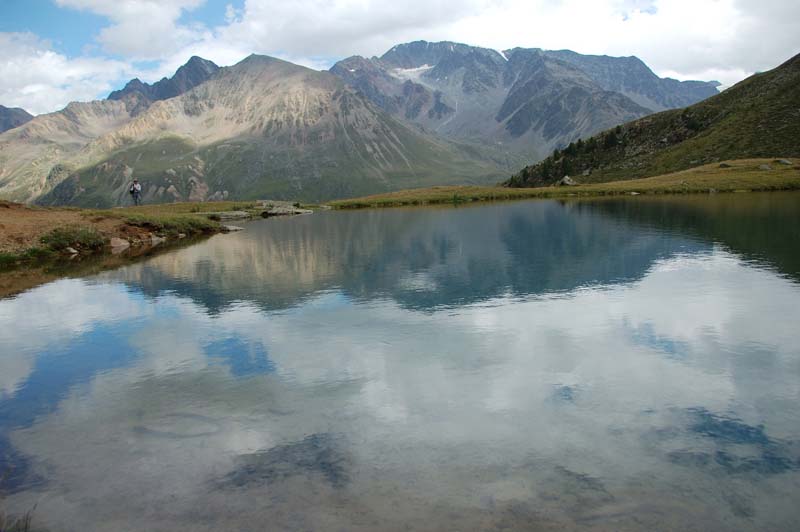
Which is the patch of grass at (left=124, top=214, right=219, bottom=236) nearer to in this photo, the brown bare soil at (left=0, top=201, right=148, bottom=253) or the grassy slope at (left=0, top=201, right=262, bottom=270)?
the grassy slope at (left=0, top=201, right=262, bottom=270)

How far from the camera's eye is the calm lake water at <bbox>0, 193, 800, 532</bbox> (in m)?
11.1

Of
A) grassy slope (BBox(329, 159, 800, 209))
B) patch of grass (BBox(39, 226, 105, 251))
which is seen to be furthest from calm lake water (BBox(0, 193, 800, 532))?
grassy slope (BBox(329, 159, 800, 209))

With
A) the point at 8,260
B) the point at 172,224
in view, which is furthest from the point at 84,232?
the point at 172,224

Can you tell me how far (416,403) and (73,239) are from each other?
55595mm

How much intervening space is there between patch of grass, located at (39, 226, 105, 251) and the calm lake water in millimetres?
25023

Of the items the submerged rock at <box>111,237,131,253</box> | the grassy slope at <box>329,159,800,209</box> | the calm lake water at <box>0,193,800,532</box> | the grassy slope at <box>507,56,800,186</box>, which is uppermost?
the grassy slope at <box>507,56,800,186</box>

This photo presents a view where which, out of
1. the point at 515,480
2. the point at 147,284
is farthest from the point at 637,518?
the point at 147,284

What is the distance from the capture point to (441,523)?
10.3 m

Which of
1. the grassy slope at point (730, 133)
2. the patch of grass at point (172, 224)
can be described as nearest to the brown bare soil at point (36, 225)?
the patch of grass at point (172, 224)

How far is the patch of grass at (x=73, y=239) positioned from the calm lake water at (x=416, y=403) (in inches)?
985

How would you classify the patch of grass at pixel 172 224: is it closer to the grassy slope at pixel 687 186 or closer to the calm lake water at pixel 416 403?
the calm lake water at pixel 416 403

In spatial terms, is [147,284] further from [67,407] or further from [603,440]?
[603,440]

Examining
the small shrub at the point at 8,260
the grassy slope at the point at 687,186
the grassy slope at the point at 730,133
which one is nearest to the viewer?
the small shrub at the point at 8,260

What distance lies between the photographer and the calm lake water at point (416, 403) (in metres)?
11.1
